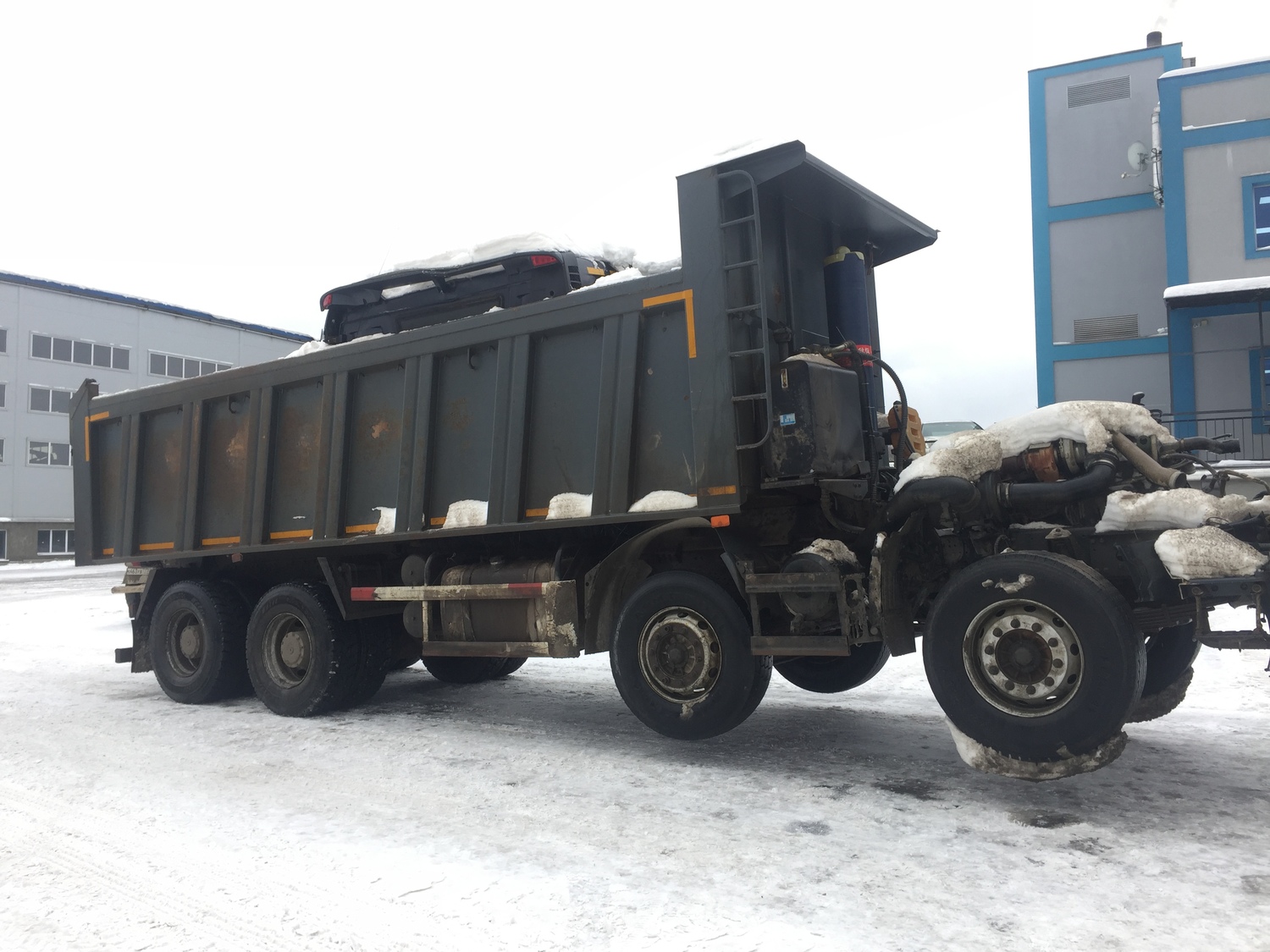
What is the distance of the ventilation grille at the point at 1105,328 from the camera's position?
65.0 feet

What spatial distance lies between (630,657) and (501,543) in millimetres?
1600

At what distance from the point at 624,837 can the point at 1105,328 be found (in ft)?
63.9

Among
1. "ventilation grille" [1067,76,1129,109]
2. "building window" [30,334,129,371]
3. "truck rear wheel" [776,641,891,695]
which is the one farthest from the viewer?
"building window" [30,334,129,371]

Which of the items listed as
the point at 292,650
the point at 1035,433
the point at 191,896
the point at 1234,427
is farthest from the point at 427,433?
the point at 1234,427

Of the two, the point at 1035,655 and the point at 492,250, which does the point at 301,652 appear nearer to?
the point at 492,250

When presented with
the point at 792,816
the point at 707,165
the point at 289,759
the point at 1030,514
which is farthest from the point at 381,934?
the point at 707,165

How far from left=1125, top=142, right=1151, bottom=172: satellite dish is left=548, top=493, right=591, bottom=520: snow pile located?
18779mm

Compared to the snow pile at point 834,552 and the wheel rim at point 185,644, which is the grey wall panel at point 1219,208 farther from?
the wheel rim at point 185,644

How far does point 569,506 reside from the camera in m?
6.10

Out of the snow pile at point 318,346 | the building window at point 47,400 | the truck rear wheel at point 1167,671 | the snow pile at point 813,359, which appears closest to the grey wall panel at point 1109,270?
the truck rear wheel at point 1167,671

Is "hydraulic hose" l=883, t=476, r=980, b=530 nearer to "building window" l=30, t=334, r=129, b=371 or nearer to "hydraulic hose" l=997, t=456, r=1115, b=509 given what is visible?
"hydraulic hose" l=997, t=456, r=1115, b=509

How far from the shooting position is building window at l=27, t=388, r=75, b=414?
41.9 meters

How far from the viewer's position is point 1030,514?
4766 mm

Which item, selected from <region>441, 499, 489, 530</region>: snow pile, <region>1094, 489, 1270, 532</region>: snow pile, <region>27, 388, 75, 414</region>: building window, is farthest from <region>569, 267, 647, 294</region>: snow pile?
<region>27, 388, 75, 414</region>: building window
